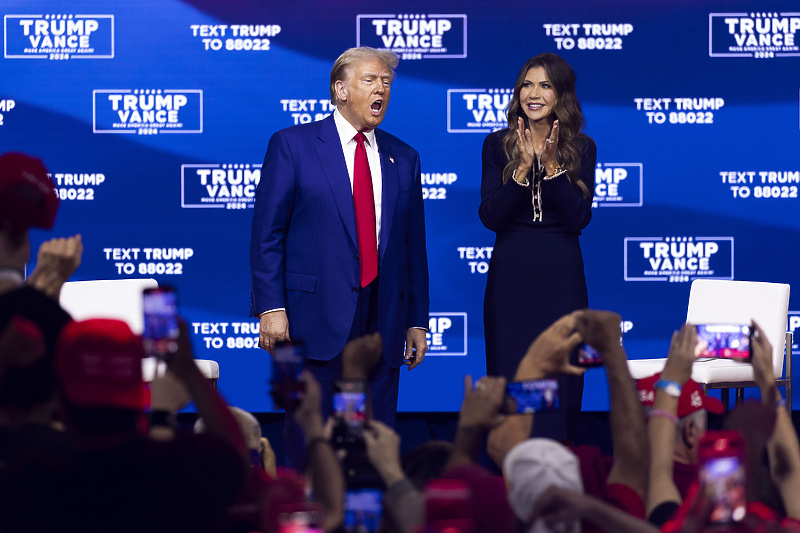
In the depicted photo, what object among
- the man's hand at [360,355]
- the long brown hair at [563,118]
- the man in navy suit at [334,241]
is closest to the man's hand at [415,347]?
the man in navy suit at [334,241]

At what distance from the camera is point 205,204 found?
A: 229 inches

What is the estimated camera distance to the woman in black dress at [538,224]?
12.3 feet

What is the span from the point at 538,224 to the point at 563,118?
407mm

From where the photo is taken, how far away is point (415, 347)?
12.5ft

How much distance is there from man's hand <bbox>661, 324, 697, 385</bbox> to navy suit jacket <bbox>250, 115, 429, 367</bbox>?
1644mm

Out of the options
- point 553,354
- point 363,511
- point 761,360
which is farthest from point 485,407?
point 761,360

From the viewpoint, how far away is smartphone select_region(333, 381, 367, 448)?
75.5 inches

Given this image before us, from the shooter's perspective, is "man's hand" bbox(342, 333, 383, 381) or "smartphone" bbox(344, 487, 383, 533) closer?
"smartphone" bbox(344, 487, 383, 533)

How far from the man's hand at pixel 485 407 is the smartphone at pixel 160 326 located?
57 centimetres

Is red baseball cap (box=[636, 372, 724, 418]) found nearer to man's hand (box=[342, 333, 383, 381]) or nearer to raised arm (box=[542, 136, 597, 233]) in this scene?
man's hand (box=[342, 333, 383, 381])

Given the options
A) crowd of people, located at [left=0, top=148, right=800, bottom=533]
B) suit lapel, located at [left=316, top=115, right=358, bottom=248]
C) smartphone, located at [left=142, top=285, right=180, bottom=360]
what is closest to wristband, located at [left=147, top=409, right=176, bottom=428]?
crowd of people, located at [left=0, top=148, right=800, bottom=533]

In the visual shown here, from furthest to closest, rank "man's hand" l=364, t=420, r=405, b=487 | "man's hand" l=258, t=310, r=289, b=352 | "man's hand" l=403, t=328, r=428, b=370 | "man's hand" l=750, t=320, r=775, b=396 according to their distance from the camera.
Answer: "man's hand" l=403, t=328, r=428, b=370
"man's hand" l=258, t=310, r=289, b=352
"man's hand" l=750, t=320, r=775, b=396
"man's hand" l=364, t=420, r=405, b=487

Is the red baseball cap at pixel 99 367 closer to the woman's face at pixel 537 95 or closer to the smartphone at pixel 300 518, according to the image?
the smartphone at pixel 300 518

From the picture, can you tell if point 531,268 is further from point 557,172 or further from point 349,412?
point 349,412
